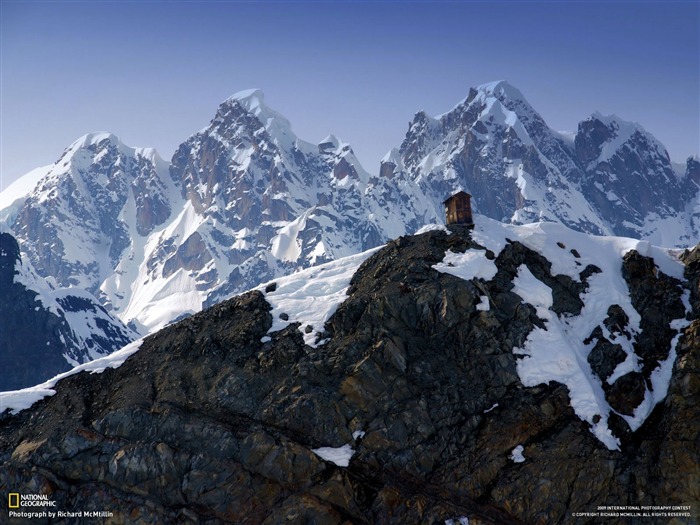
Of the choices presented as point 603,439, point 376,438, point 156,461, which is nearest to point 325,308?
point 376,438

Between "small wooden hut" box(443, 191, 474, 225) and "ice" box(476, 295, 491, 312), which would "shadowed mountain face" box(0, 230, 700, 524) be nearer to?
"ice" box(476, 295, 491, 312)

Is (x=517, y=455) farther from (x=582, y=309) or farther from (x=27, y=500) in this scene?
(x=27, y=500)

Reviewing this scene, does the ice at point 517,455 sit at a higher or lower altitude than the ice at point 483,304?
lower

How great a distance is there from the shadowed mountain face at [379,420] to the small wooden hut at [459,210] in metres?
11.7

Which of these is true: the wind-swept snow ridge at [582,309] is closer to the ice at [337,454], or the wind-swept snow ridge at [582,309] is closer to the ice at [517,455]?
the ice at [517,455]

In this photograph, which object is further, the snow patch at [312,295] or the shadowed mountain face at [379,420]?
the snow patch at [312,295]

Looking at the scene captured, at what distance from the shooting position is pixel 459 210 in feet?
254

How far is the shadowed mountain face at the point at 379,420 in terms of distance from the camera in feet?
153

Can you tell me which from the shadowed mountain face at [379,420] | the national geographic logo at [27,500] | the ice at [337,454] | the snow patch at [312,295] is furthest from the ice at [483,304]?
the national geographic logo at [27,500]

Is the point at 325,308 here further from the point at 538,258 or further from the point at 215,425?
the point at 538,258

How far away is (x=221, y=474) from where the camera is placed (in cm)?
4941

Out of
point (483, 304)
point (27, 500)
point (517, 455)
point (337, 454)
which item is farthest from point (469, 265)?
point (27, 500)

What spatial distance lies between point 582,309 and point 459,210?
65.3 ft

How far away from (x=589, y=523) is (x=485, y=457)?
814cm
